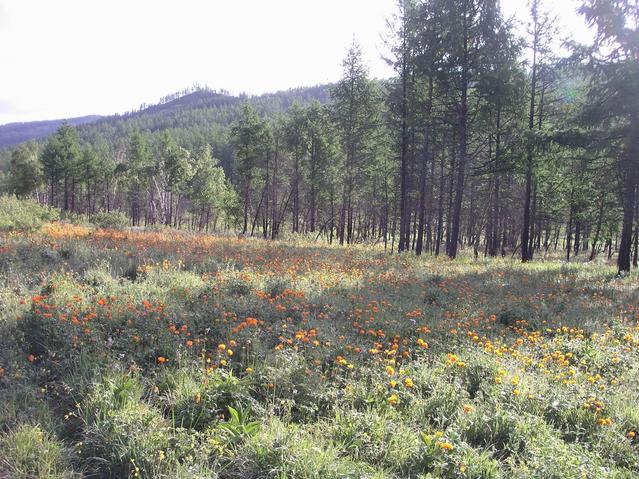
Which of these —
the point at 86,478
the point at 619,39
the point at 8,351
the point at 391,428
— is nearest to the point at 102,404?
the point at 86,478

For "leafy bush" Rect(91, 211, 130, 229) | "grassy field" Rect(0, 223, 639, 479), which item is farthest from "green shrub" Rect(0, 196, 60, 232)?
"grassy field" Rect(0, 223, 639, 479)

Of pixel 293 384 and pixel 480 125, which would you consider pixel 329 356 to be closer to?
pixel 293 384

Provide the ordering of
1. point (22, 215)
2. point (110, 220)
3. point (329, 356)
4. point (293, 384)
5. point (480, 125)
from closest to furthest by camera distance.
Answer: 1. point (293, 384)
2. point (329, 356)
3. point (22, 215)
4. point (480, 125)
5. point (110, 220)

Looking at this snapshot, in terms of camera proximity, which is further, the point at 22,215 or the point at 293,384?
the point at 22,215

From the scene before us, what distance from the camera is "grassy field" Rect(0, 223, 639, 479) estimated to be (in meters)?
3.08

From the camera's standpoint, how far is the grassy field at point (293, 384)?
3.08 metres

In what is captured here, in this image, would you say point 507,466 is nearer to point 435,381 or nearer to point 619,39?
point 435,381

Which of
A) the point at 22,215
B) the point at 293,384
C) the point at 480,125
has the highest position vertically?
the point at 480,125

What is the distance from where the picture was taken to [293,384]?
4.12m

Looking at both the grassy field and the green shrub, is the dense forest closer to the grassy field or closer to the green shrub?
the grassy field

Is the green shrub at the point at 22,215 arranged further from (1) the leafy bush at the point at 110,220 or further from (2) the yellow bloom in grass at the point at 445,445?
(2) the yellow bloom in grass at the point at 445,445

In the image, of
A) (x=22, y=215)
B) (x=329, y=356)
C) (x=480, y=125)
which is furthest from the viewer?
(x=480, y=125)

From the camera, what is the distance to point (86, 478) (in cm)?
294

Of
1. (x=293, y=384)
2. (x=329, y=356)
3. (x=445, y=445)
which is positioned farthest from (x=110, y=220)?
(x=445, y=445)
